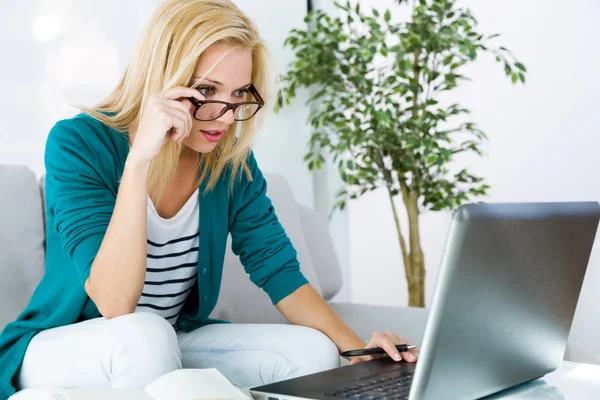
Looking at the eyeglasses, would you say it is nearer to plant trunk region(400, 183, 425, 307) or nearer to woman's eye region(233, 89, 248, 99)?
woman's eye region(233, 89, 248, 99)

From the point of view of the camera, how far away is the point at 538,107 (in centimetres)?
359

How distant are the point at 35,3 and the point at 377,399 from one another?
1.83m

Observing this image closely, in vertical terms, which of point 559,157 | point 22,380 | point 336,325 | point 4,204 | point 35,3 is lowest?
point 22,380

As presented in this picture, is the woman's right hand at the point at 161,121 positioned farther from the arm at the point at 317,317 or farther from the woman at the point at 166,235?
the arm at the point at 317,317

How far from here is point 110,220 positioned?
1249 mm

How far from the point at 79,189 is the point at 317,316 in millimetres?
531

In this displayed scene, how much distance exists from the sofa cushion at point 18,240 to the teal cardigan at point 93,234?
0.24m

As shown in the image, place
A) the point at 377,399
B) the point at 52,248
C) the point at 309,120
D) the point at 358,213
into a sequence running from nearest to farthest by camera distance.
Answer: the point at 377,399 < the point at 52,248 < the point at 309,120 < the point at 358,213

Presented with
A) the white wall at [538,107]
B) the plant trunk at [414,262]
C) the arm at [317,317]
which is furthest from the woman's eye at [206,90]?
the white wall at [538,107]

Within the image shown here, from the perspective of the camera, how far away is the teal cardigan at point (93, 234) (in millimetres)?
1256

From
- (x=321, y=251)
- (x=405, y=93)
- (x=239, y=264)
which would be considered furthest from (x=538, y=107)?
(x=239, y=264)

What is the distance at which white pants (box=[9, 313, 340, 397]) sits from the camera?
1058 millimetres

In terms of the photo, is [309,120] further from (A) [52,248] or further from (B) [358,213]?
(A) [52,248]

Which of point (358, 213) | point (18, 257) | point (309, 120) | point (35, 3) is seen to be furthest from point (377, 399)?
point (358, 213)
